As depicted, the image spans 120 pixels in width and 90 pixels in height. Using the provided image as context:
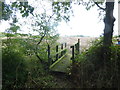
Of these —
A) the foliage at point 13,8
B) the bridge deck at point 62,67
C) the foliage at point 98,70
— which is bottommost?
the bridge deck at point 62,67

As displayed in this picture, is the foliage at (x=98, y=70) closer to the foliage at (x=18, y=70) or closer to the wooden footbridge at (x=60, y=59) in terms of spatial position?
the wooden footbridge at (x=60, y=59)

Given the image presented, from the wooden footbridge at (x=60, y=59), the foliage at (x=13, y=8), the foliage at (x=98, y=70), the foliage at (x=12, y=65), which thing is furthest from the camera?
the wooden footbridge at (x=60, y=59)

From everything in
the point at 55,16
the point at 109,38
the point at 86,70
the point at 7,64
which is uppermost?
the point at 55,16

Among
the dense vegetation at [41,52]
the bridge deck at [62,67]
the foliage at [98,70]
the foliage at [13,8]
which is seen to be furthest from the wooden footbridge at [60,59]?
the foliage at [13,8]

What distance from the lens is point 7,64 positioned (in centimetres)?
144

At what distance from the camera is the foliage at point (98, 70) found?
129cm

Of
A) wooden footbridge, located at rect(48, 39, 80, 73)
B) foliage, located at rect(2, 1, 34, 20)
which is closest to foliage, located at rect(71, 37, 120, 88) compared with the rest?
wooden footbridge, located at rect(48, 39, 80, 73)

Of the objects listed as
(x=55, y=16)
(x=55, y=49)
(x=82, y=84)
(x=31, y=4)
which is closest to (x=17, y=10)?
(x=31, y=4)

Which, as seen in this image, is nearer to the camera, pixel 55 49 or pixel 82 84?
pixel 82 84

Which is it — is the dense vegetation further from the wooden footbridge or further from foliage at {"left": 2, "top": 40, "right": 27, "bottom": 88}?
the wooden footbridge

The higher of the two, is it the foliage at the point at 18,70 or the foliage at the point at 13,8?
the foliage at the point at 13,8

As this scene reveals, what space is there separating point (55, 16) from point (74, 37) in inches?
27.3

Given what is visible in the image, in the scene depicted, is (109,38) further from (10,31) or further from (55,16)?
(10,31)

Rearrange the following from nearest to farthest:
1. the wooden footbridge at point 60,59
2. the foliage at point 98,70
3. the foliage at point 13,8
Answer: the foliage at point 98,70, the foliage at point 13,8, the wooden footbridge at point 60,59
